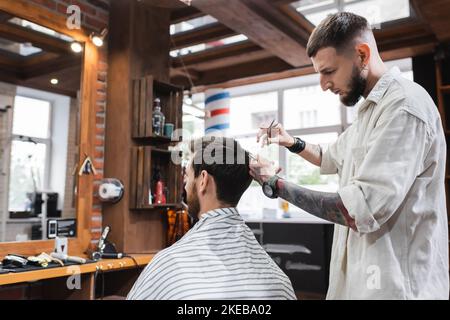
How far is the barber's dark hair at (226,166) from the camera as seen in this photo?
1491mm

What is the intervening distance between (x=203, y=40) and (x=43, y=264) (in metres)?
2.93

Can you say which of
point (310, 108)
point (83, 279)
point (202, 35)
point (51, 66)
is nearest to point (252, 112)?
point (310, 108)

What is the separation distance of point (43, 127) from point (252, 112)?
4284 millimetres

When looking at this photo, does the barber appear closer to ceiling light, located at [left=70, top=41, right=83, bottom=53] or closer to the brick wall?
the brick wall

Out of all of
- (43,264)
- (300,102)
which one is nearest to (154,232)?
(43,264)

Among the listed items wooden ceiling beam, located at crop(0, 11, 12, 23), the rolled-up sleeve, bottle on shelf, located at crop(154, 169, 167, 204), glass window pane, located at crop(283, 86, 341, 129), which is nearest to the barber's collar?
the rolled-up sleeve

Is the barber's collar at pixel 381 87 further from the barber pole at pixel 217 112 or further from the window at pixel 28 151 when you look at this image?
the barber pole at pixel 217 112

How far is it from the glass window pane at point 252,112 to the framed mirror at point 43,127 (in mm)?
3840

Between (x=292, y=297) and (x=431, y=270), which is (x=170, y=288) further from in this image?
(x=431, y=270)

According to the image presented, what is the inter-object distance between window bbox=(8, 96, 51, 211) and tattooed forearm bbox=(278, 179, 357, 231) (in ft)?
7.17

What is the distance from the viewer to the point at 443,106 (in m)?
4.50

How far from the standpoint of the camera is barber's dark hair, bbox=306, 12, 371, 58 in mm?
1259

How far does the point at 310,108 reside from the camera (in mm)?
6363

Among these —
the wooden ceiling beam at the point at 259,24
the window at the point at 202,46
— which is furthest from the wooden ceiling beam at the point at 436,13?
the window at the point at 202,46
